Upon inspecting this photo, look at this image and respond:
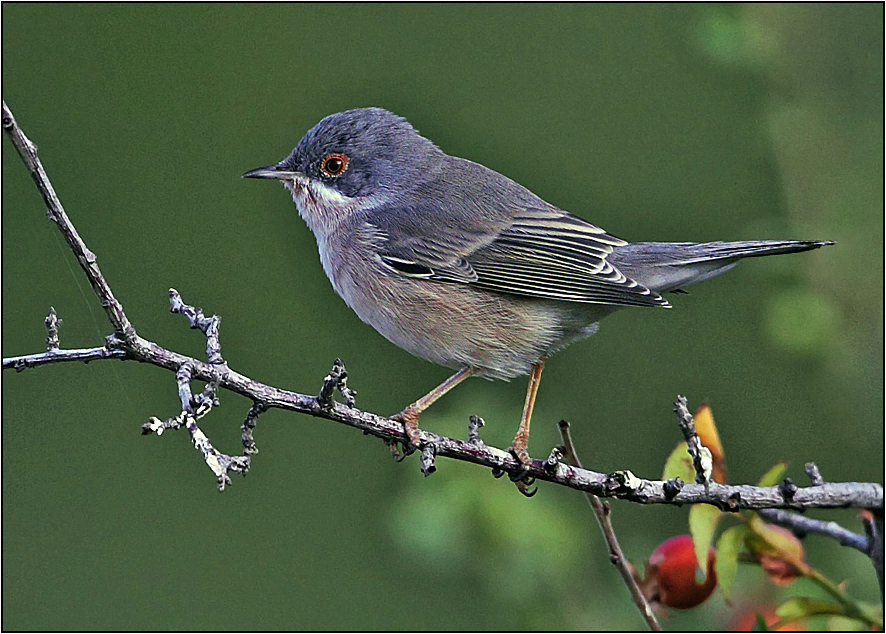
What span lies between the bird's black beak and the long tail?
4.71 feet

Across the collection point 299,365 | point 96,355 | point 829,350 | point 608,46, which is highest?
point 608,46

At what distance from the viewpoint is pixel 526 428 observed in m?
3.90

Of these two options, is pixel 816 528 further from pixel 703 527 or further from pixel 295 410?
pixel 295 410

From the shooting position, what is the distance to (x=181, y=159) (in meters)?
7.57

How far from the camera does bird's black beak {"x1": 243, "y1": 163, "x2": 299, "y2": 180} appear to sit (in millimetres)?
4449

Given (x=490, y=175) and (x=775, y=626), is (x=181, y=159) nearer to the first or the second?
(x=490, y=175)

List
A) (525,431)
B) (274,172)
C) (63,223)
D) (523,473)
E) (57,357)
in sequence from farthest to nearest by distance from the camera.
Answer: (274,172), (525,431), (523,473), (57,357), (63,223)

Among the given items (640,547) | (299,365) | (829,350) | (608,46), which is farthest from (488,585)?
(608,46)

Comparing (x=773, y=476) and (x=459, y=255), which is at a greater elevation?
(x=459, y=255)

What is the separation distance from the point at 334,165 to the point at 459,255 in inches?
29.8

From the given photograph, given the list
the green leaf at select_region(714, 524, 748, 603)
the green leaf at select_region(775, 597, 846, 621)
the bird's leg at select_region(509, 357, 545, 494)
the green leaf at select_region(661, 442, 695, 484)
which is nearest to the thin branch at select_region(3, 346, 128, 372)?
the bird's leg at select_region(509, 357, 545, 494)

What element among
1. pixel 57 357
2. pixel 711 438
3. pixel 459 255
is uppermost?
pixel 459 255

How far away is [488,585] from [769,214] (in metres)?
4.19

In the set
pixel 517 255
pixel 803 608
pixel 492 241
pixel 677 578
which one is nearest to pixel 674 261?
pixel 517 255
